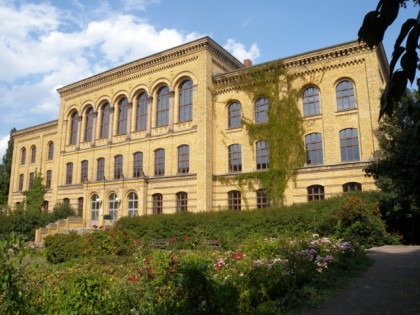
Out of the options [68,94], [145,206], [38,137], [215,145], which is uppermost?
[68,94]

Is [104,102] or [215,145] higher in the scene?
[104,102]

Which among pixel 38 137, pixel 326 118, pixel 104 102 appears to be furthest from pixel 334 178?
pixel 38 137

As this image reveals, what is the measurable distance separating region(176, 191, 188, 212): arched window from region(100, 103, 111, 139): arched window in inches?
440

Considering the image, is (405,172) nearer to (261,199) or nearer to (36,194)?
(261,199)

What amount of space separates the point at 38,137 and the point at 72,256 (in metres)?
31.4

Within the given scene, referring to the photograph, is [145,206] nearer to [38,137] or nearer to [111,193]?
[111,193]

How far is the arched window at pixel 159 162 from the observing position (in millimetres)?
28525

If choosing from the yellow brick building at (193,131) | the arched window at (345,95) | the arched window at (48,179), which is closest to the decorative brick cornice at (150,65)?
the yellow brick building at (193,131)

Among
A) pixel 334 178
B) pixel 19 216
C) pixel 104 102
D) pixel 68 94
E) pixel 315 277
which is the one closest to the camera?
pixel 315 277

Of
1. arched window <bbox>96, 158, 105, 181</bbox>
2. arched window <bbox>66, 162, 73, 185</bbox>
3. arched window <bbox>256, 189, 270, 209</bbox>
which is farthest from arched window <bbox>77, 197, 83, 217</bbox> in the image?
arched window <bbox>256, 189, 270, 209</bbox>

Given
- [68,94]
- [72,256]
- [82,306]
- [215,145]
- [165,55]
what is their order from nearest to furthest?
[82,306], [72,256], [215,145], [165,55], [68,94]

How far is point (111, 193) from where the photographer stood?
A: 100ft

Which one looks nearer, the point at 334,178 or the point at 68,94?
the point at 334,178

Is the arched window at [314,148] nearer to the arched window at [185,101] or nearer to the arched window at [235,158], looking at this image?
the arched window at [235,158]
